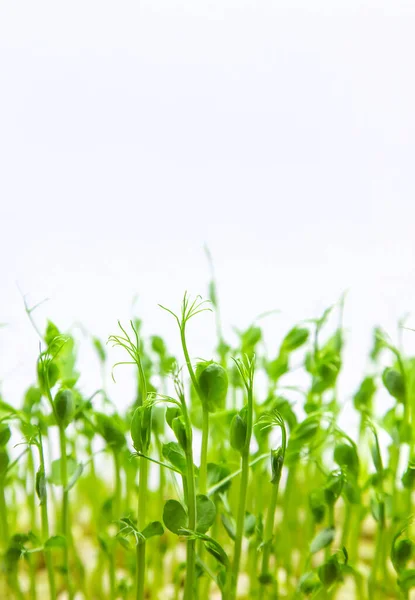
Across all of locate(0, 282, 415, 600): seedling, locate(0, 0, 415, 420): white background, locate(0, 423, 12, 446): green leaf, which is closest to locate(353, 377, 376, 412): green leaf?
locate(0, 282, 415, 600): seedling

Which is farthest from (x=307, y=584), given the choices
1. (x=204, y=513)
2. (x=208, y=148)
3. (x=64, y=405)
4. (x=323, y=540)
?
(x=208, y=148)

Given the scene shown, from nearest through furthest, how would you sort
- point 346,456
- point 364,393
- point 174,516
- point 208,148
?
point 174,516 < point 346,456 < point 364,393 < point 208,148

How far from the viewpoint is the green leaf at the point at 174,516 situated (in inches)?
20.3

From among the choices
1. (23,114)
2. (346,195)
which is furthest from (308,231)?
(23,114)

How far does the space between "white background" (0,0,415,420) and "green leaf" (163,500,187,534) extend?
0.75 m

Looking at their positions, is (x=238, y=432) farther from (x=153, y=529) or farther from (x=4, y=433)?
(x=4, y=433)

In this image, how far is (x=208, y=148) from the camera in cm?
137

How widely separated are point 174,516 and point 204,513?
2 centimetres

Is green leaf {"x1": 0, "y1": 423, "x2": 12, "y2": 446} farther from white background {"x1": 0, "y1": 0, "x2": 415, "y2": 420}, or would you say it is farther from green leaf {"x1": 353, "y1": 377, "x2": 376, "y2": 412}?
white background {"x1": 0, "y1": 0, "x2": 415, "y2": 420}

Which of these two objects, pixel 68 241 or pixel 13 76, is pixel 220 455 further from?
pixel 13 76

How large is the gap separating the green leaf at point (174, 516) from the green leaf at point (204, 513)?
0.01 meters

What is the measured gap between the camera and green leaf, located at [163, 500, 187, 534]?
1.69ft

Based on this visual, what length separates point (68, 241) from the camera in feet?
4.57

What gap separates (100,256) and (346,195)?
49cm
